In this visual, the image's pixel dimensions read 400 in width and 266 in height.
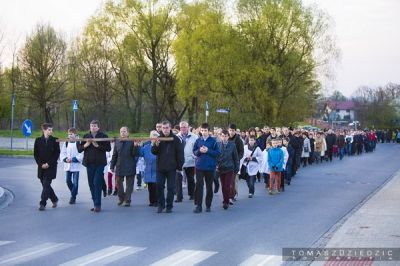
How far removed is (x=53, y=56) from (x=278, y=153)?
150ft

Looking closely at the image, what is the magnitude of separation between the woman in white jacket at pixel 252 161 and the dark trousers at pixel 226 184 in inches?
94.6

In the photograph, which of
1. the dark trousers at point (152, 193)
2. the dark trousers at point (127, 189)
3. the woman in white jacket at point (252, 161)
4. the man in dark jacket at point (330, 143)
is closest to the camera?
the dark trousers at point (127, 189)

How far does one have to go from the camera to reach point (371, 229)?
10.1 m

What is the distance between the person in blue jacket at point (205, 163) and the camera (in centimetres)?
1225

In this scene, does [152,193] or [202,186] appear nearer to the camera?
[202,186]

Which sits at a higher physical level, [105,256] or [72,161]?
[72,161]

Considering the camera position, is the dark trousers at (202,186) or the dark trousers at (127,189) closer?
the dark trousers at (202,186)

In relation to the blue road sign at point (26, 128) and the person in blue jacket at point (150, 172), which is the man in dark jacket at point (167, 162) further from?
the blue road sign at point (26, 128)

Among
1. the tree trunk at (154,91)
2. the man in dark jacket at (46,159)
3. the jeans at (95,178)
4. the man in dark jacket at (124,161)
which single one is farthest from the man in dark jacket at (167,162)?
the tree trunk at (154,91)

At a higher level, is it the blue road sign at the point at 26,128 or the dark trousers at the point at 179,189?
the blue road sign at the point at 26,128

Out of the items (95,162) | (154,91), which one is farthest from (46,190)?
(154,91)

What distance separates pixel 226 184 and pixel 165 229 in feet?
9.93

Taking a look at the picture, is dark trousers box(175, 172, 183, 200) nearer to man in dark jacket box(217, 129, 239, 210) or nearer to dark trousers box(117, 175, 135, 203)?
dark trousers box(117, 175, 135, 203)

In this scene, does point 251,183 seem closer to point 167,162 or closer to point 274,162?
point 274,162
